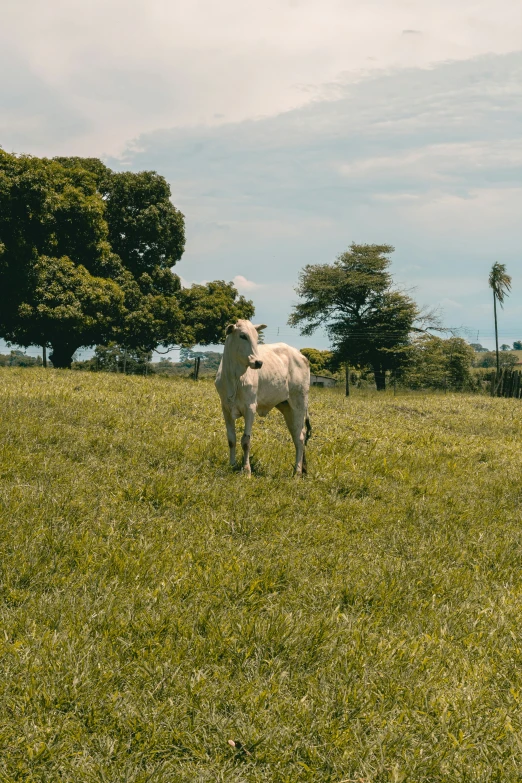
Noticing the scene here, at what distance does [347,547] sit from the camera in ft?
23.5

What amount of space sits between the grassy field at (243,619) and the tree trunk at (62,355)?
82.0 feet

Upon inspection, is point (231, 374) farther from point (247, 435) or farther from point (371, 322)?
point (371, 322)

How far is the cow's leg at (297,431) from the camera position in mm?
10695

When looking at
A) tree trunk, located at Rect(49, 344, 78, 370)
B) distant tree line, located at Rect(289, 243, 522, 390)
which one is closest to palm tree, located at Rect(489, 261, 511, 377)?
distant tree line, located at Rect(289, 243, 522, 390)

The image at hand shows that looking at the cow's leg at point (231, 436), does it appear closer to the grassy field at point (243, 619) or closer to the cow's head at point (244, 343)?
the grassy field at point (243, 619)

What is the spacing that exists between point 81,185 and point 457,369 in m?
45.3

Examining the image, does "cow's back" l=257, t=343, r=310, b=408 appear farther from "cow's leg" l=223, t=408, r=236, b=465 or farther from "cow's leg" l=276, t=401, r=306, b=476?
"cow's leg" l=223, t=408, r=236, b=465

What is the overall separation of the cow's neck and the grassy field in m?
1.12

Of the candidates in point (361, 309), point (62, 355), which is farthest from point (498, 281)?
point (62, 355)

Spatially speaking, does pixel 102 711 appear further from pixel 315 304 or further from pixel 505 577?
pixel 315 304

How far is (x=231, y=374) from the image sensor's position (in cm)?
995

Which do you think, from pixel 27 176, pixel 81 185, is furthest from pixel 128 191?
pixel 27 176

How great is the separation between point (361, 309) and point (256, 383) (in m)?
46.9

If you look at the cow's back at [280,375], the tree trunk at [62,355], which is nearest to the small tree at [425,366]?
the tree trunk at [62,355]
